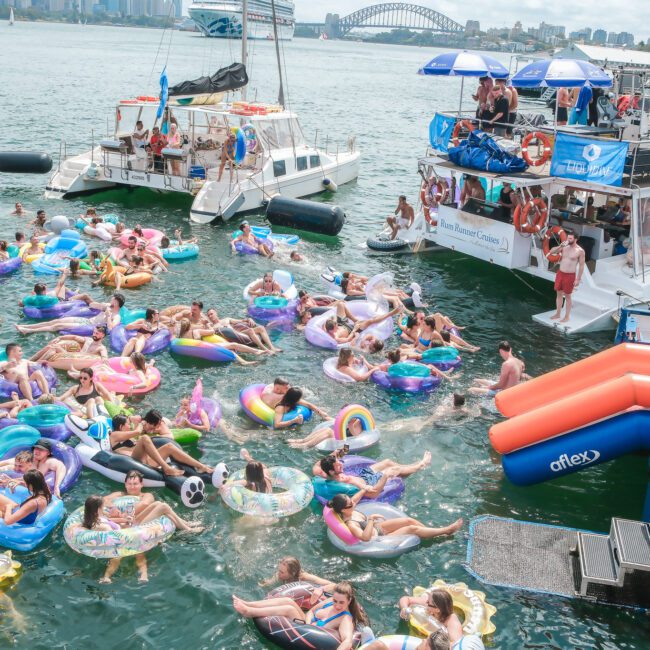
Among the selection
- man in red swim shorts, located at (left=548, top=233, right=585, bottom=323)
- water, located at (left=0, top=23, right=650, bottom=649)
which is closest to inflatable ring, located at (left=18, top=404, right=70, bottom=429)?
water, located at (left=0, top=23, right=650, bottom=649)

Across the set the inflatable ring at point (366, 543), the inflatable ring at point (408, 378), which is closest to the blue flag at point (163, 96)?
the inflatable ring at point (408, 378)

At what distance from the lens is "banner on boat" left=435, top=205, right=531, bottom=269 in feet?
62.0

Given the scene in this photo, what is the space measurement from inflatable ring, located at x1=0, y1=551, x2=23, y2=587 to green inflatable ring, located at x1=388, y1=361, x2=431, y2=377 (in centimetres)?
724

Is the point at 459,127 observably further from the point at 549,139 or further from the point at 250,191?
the point at 250,191

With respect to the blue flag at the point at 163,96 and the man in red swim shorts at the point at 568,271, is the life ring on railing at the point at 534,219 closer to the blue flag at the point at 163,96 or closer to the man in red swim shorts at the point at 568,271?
the man in red swim shorts at the point at 568,271

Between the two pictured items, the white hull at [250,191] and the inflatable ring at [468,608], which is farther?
the white hull at [250,191]

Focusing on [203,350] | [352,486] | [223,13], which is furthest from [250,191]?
[223,13]

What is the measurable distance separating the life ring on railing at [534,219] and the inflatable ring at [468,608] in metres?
10.7

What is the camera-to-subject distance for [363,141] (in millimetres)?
47531

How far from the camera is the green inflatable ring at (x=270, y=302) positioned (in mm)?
17391

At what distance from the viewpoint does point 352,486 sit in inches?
427

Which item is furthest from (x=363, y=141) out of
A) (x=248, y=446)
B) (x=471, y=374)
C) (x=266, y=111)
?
(x=248, y=446)

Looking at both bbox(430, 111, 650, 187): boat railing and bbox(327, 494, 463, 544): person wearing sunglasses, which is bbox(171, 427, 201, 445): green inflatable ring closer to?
bbox(327, 494, 463, 544): person wearing sunglasses

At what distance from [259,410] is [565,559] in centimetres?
530
